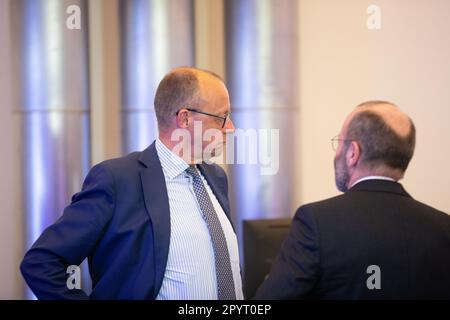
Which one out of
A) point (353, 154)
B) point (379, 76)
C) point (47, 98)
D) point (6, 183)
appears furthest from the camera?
point (379, 76)

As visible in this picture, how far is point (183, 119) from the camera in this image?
1.45m

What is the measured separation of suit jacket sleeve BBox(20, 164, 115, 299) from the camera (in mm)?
1231

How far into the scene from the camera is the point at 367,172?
4.00 feet

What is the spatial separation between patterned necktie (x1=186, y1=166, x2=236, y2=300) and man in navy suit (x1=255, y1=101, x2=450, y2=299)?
233 millimetres

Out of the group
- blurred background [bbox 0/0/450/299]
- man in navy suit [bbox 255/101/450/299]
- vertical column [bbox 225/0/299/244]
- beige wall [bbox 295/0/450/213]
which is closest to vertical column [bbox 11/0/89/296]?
blurred background [bbox 0/0/450/299]

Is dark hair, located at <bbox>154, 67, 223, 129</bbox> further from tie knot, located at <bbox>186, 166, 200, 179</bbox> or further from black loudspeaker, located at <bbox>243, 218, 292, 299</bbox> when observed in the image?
black loudspeaker, located at <bbox>243, 218, 292, 299</bbox>

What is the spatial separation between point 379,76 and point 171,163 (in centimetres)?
162

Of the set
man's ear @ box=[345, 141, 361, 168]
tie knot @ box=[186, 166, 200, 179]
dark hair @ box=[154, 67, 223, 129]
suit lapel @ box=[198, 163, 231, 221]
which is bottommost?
suit lapel @ box=[198, 163, 231, 221]

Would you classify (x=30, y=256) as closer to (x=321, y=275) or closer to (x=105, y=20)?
(x=321, y=275)

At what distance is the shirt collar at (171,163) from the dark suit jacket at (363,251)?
0.41m

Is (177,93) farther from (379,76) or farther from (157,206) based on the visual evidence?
(379,76)

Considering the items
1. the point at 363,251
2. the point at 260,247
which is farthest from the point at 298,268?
the point at 260,247

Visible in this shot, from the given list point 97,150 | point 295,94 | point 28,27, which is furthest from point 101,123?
point 295,94
